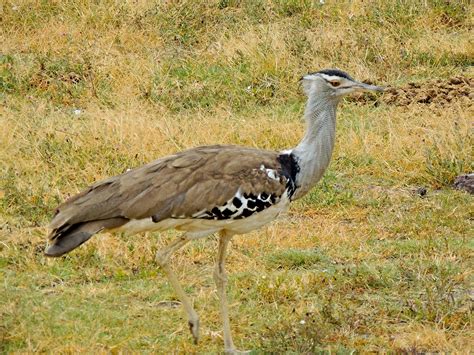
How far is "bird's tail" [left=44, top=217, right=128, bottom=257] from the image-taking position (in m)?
4.88

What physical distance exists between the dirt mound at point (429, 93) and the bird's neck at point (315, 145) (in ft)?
12.1

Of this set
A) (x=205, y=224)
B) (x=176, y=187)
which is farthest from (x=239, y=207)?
(x=176, y=187)

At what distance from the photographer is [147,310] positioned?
5.75 meters

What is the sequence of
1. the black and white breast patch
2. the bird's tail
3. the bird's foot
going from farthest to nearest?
the bird's foot → the black and white breast patch → the bird's tail

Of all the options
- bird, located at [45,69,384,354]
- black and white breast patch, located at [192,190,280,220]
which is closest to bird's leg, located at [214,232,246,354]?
bird, located at [45,69,384,354]

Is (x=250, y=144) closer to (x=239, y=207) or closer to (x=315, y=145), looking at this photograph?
(x=315, y=145)

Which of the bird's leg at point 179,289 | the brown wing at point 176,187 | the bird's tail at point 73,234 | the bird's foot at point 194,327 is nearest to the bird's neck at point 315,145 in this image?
the brown wing at point 176,187

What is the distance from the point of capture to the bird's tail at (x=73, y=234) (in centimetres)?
488

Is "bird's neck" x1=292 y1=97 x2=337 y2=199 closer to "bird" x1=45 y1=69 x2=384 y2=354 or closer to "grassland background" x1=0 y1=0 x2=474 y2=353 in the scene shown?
"bird" x1=45 y1=69 x2=384 y2=354

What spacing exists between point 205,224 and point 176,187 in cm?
21

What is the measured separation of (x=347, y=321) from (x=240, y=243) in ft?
4.36

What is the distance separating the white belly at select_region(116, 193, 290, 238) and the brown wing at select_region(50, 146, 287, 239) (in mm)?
42

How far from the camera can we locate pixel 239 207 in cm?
516

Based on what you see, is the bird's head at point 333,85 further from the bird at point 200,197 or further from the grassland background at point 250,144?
the grassland background at point 250,144
